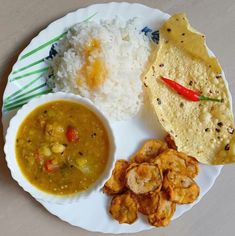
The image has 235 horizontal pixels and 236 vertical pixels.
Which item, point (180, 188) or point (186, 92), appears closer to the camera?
point (180, 188)

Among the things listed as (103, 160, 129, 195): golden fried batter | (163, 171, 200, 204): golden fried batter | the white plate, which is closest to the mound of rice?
the white plate

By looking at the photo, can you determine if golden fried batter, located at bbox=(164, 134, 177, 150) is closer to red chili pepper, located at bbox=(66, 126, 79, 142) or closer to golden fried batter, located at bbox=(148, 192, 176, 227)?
golden fried batter, located at bbox=(148, 192, 176, 227)

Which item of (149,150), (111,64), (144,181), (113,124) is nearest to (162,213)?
(144,181)

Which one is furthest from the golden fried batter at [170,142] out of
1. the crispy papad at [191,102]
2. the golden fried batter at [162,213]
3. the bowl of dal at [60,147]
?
the bowl of dal at [60,147]

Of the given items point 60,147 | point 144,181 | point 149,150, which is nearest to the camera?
point 60,147

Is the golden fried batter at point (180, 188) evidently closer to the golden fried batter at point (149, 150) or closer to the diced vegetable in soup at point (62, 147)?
the golden fried batter at point (149, 150)

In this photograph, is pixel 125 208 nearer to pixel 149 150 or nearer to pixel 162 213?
pixel 162 213
